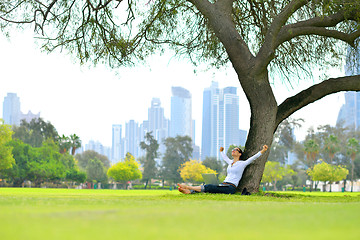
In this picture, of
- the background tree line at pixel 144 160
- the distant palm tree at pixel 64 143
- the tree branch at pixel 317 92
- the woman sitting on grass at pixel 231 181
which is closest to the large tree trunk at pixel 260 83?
the tree branch at pixel 317 92

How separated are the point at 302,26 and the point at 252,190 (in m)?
4.81

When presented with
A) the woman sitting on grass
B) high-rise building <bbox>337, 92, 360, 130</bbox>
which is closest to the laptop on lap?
the woman sitting on grass

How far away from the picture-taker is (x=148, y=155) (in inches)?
3442

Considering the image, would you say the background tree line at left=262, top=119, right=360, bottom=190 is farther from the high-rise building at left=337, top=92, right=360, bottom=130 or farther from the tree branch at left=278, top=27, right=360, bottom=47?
the high-rise building at left=337, top=92, right=360, bottom=130

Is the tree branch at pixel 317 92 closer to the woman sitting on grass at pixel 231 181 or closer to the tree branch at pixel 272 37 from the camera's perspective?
the tree branch at pixel 272 37

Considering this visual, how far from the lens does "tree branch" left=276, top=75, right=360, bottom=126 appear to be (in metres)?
12.2

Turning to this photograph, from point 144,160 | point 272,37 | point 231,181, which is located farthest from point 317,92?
point 144,160

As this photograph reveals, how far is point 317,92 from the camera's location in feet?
40.5

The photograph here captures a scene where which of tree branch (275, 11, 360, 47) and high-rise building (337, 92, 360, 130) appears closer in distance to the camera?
tree branch (275, 11, 360, 47)

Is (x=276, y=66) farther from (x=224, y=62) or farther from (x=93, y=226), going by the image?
(x=93, y=226)

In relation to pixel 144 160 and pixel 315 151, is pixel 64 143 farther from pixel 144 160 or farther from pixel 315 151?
pixel 315 151

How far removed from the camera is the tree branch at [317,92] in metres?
12.2

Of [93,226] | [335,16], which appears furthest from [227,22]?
[93,226]

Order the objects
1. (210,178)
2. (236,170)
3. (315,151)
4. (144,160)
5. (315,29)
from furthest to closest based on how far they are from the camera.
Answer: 1. (144,160)
2. (315,151)
3. (315,29)
4. (210,178)
5. (236,170)
